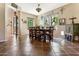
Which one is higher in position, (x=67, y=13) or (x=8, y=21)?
Result: (x=67, y=13)

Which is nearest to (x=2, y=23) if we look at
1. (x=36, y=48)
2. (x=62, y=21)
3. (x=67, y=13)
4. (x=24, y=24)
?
(x=24, y=24)

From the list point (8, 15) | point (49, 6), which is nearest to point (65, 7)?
point (49, 6)

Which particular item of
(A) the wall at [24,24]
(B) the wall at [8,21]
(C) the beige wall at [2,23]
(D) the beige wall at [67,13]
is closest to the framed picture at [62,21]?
(D) the beige wall at [67,13]

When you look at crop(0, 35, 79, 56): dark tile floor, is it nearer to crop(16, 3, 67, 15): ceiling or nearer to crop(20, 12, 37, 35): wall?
crop(20, 12, 37, 35): wall

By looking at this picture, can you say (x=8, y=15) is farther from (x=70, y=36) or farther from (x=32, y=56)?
(x=70, y=36)

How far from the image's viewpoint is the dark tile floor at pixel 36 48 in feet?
9.09

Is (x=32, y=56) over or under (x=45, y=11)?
under

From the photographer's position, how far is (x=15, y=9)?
112 inches

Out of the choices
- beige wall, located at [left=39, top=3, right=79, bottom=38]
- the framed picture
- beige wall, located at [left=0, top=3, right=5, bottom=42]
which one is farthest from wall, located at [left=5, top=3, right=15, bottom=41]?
the framed picture

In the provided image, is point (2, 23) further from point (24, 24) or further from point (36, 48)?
point (36, 48)

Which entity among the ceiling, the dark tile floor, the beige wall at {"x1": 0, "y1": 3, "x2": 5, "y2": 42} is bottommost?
the dark tile floor

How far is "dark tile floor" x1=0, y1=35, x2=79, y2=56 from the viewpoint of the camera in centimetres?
277

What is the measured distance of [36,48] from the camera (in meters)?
2.87

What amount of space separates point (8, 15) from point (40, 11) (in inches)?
25.2
